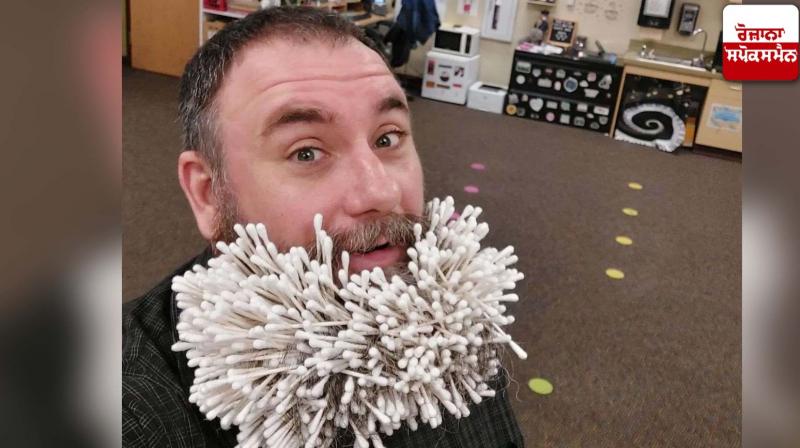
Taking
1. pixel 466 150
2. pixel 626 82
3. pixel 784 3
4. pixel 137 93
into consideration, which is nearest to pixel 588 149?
pixel 626 82

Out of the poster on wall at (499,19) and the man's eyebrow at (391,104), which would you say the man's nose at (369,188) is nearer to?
the man's eyebrow at (391,104)

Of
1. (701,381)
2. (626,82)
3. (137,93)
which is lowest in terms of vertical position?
(701,381)

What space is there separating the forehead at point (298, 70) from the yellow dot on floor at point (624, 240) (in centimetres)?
233

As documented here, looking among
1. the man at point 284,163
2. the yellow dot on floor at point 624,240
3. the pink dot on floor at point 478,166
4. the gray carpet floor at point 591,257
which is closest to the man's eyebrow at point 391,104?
the man at point 284,163

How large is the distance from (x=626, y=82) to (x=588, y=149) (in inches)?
22.3

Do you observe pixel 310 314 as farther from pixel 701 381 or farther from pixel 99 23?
pixel 701 381

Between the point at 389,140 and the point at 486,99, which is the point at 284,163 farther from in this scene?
the point at 486,99

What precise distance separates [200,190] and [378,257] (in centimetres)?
25

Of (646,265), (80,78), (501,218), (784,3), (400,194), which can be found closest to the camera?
(80,78)

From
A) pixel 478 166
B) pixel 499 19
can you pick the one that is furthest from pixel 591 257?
pixel 499 19

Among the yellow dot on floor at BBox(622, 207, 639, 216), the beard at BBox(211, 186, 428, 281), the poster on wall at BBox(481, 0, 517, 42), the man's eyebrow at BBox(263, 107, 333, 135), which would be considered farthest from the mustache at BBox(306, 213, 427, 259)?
the poster on wall at BBox(481, 0, 517, 42)

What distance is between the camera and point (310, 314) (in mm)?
454

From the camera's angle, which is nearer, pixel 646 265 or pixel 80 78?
pixel 80 78

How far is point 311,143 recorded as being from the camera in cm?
59
